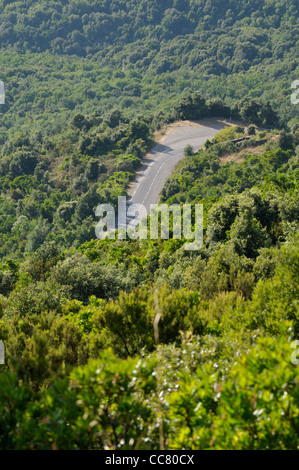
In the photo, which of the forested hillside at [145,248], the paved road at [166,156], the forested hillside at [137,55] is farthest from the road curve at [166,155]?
the forested hillside at [137,55]

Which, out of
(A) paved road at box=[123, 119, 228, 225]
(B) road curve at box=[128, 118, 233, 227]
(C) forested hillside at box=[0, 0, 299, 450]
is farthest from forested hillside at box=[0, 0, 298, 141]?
(A) paved road at box=[123, 119, 228, 225]

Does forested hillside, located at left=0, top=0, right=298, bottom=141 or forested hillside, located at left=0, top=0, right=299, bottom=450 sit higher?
forested hillside, located at left=0, top=0, right=298, bottom=141

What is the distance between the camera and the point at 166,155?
64750 mm

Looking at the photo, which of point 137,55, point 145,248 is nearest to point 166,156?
point 145,248

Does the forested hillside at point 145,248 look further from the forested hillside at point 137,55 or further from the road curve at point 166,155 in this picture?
the road curve at point 166,155

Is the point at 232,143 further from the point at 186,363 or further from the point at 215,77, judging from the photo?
the point at 215,77

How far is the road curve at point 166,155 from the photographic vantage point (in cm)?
5762

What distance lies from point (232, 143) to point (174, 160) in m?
7.54

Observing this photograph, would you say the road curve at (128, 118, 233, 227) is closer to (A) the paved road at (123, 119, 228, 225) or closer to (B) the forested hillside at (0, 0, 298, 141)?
(A) the paved road at (123, 119, 228, 225)

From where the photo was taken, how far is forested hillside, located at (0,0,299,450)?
27.8 ft

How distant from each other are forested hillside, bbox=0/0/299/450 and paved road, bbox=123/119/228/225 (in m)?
1.49

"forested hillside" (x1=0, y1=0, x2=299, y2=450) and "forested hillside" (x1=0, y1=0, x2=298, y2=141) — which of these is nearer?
"forested hillside" (x1=0, y1=0, x2=299, y2=450)

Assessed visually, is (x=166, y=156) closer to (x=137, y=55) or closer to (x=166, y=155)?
(x=166, y=155)

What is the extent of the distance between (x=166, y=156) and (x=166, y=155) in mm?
246
